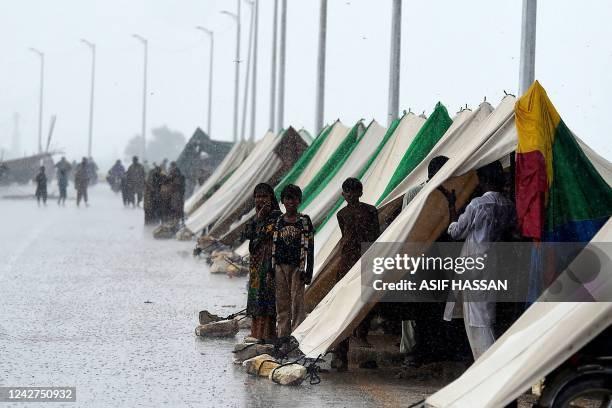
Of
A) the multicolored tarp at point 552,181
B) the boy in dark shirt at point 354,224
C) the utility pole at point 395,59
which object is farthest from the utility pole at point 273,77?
the multicolored tarp at point 552,181

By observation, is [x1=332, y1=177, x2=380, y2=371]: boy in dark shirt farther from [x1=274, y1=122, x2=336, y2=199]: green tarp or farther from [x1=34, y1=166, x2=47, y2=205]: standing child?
[x1=34, y1=166, x2=47, y2=205]: standing child

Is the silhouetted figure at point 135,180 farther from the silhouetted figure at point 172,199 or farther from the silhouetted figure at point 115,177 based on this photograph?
the silhouetted figure at point 115,177

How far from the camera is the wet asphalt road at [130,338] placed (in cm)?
887

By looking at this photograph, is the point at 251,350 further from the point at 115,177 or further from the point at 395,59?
the point at 115,177

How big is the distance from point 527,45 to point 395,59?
6.64 meters

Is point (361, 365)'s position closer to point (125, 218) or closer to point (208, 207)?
point (208, 207)

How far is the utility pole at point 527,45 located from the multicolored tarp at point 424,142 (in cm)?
97

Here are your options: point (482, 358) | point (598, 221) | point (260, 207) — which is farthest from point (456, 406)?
point (260, 207)

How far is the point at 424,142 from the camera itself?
12234mm

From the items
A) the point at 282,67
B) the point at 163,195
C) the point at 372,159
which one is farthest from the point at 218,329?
the point at 282,67

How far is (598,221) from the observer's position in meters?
9.07

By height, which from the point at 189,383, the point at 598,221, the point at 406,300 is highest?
the point at 598,221

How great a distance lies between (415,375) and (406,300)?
599mm

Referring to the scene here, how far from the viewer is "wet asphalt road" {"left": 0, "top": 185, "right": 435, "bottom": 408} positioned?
8867mm
